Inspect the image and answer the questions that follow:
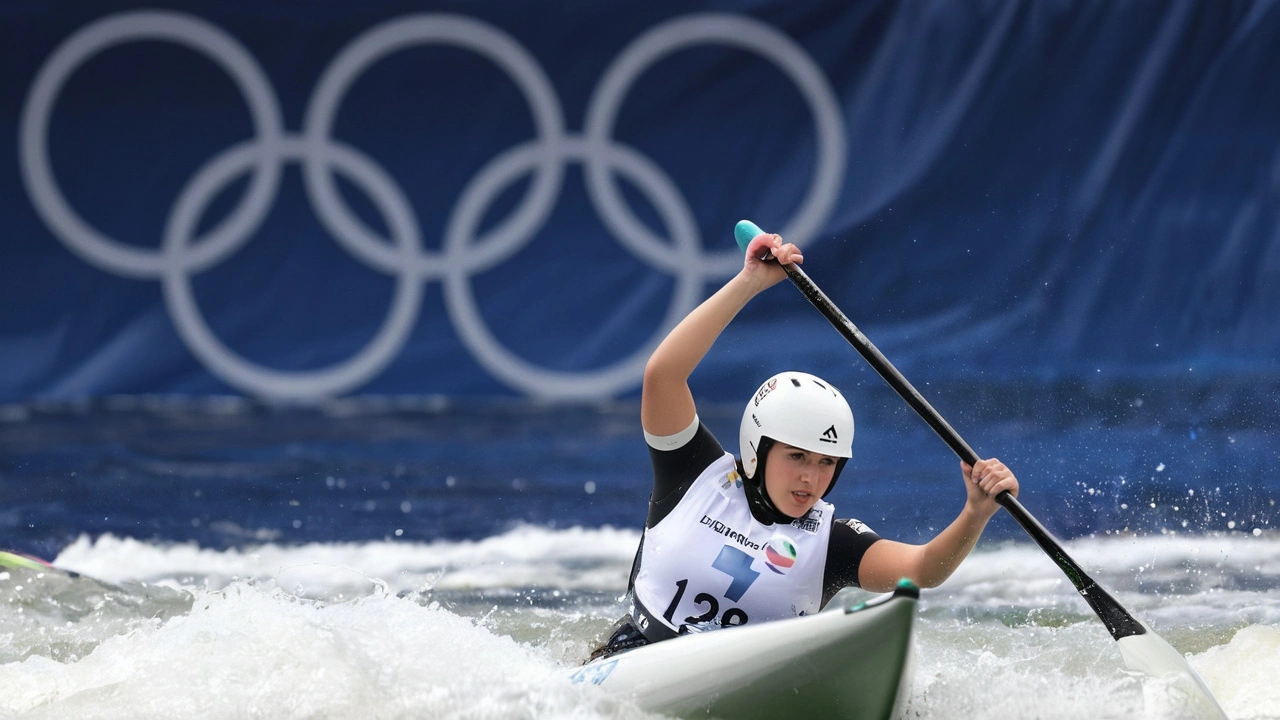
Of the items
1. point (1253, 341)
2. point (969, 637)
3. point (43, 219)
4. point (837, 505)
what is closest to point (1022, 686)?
point (969, 637)

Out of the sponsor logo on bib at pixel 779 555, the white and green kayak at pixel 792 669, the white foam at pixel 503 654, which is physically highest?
the sponsor logo on bib at pixel 779 555

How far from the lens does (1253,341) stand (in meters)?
10.3

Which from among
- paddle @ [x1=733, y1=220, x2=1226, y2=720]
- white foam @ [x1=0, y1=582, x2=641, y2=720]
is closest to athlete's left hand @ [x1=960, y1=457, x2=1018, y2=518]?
paddle @ [x1=733, y1=220, x2=1226, y2=720]

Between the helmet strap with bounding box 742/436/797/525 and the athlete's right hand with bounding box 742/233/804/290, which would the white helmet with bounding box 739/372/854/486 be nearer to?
the helmet strap with bounding box 742/436/797/525

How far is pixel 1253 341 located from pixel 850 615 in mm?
7231

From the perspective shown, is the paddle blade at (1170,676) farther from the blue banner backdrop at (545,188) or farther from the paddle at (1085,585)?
the blue banner backdrop at (545,188)

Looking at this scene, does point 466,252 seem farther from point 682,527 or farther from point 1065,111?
point 682,527

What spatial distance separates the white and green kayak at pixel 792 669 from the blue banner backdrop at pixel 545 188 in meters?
6.42

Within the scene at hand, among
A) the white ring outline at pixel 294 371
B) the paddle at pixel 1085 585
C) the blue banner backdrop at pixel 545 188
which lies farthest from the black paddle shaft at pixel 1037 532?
the white ring outline at pixel 294 371

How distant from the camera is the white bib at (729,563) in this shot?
4.63m

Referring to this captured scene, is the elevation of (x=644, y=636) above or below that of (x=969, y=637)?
above

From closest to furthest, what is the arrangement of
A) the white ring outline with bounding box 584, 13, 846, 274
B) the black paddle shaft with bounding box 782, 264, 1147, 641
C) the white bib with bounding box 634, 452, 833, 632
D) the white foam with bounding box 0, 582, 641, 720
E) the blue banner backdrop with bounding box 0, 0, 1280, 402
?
the white foam with bounding box 0, 582, 641, 720, the white bib with bounding box 634, 452, 833, 632, the black paddle shaft with bounding box 782, 264, 1147, 641, the blue banner backdrop with bounding box 0, 0, 1280, 402, the white ring outline with bounding box 584, 13, 846, 274

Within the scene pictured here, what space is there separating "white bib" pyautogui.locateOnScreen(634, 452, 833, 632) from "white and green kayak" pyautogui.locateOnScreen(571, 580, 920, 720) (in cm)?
38

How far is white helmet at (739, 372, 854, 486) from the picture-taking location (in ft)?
15.0
